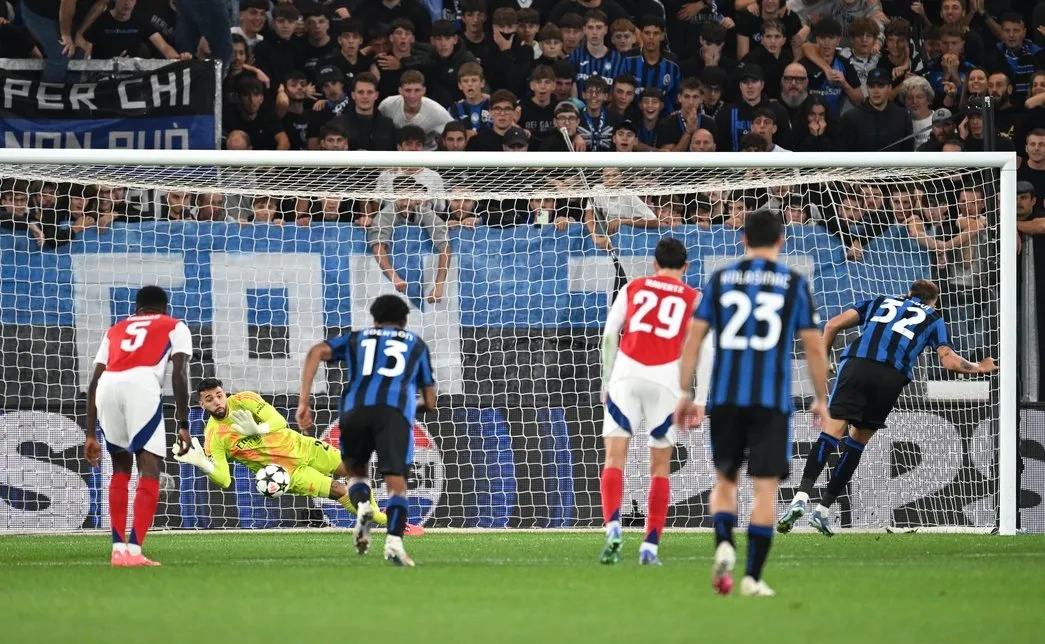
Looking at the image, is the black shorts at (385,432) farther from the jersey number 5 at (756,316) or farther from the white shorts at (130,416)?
the jersey number 5 at (756,316)

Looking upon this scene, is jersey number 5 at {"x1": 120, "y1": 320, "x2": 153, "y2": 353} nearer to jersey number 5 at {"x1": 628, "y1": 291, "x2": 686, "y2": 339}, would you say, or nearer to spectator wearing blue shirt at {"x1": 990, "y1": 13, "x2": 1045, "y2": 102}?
jersey number 5 at {"x1": 628, "y1": 291, "x2": 686, "y2": 339}

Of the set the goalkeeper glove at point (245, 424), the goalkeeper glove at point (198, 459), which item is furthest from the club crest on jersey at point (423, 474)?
the goalkeeper glove at point (198, 459)

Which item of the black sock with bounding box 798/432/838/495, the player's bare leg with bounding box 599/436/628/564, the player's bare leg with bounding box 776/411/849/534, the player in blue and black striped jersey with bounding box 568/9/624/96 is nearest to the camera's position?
the player's bare leg with bounding box 599/436/628/564

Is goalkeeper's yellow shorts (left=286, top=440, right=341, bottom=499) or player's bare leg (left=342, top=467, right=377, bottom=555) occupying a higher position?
player's bare leg (left=342, top=467, right=377, bottom=555)

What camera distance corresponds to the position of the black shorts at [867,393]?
448 inches

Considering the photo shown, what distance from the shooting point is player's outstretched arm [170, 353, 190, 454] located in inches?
364

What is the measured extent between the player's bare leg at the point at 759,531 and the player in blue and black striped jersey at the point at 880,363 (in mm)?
4402

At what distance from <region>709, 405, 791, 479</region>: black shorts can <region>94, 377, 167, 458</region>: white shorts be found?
390 cm

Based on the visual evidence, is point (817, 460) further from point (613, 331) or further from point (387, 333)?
point (387, 333)

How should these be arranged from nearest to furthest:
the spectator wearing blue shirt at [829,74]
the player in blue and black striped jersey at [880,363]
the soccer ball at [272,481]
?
1. the player in blue and black striped jersey at [880,363]
2. the soccer ball at [272,481]
3. the spectator wearing blue shirt at [829,74]

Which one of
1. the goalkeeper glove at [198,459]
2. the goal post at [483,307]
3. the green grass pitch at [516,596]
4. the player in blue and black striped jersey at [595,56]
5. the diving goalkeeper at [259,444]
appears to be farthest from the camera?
the player in blue and black striped jersey at [595,56]

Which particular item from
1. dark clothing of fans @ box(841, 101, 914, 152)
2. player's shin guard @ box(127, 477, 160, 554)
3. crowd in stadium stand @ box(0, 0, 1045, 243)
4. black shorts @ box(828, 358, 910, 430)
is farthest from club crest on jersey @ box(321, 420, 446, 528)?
dark clothing of fans @ box(841, 101, 914, 152)

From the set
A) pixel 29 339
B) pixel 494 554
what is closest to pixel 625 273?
pixel 494 554

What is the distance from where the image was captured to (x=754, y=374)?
6840mm
